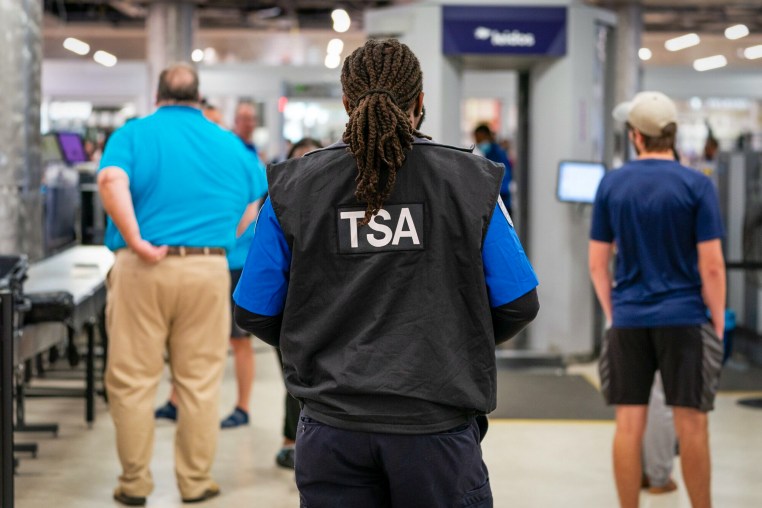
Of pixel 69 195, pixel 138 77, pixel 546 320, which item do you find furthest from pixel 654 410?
pixel 138 77

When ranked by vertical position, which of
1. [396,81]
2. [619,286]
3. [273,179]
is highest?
[396,81]

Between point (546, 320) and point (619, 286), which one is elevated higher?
point (619, 286)

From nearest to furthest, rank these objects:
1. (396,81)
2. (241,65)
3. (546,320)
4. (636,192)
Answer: (396,81), (636,192), (546,320), (241,65)

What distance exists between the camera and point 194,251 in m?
4.32

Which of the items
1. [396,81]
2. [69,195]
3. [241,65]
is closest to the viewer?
[396,81]

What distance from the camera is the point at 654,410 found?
453cm

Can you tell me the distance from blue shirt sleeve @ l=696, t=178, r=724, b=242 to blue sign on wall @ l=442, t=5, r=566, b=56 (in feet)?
13.9

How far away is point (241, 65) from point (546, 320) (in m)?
8.83

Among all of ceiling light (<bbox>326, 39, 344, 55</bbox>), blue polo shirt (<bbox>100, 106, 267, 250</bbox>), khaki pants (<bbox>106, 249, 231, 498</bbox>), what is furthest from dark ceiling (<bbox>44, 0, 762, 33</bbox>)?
khaki pants (<bbox>106, 249, 231, 498</bbox>)

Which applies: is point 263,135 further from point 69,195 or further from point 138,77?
point 69,195

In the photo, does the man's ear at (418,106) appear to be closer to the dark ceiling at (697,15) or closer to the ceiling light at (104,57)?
the dark ceiling at (697,15)

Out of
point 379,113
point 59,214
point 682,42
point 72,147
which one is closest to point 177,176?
point 379,113

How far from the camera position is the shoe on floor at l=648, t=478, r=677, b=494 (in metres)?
4.64

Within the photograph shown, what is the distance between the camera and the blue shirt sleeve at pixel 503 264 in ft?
6.72
